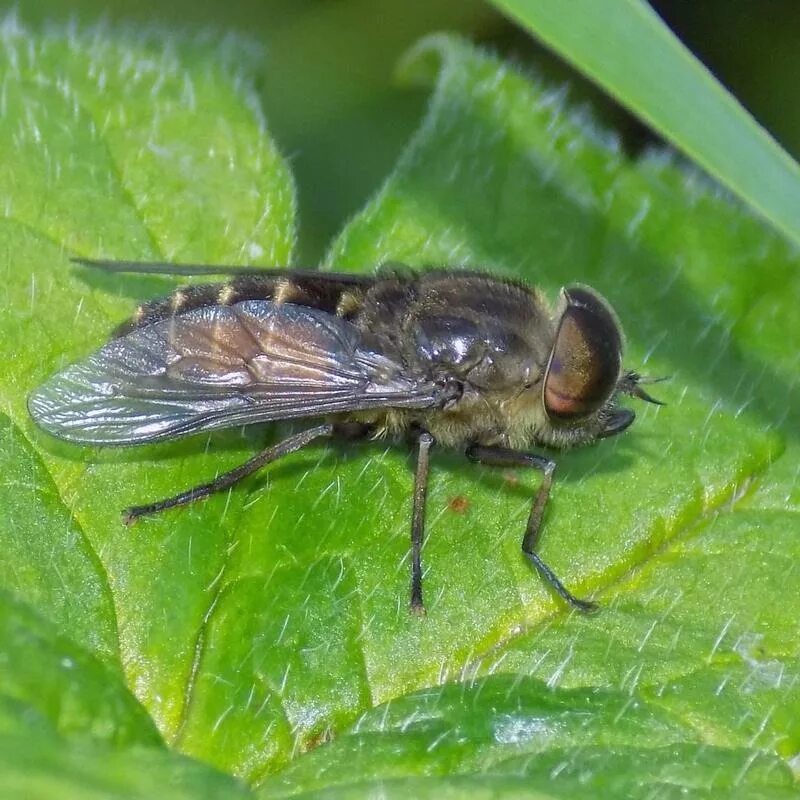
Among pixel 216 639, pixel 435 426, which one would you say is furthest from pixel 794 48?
pixel 216 639

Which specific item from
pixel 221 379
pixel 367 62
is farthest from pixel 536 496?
pixel 367 62

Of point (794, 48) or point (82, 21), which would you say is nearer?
point (82, 21)

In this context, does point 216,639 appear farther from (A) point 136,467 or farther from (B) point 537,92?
(B) point 537,92

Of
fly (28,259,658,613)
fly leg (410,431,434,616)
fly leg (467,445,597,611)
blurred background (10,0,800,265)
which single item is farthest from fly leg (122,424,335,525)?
blurred background (10,0,800,265)

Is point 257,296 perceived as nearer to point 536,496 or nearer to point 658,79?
point 536,496

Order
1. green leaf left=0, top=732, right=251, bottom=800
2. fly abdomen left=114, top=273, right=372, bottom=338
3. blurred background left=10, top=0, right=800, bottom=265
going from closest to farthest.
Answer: green leaf left=0, top=732, right=251, bottom=800
fly abdomen left=114, top=273, right=372, bottom=338
blurred background left=10, top=0, right=800, bottom=265

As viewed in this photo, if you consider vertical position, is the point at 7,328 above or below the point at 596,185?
below

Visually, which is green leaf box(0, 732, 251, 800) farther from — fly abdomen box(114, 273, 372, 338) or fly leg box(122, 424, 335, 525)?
fly abdomen box(114, 273, 372, 338)

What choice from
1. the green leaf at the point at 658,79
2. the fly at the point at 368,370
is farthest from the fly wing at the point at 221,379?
the green leaf at the point at 658,79
